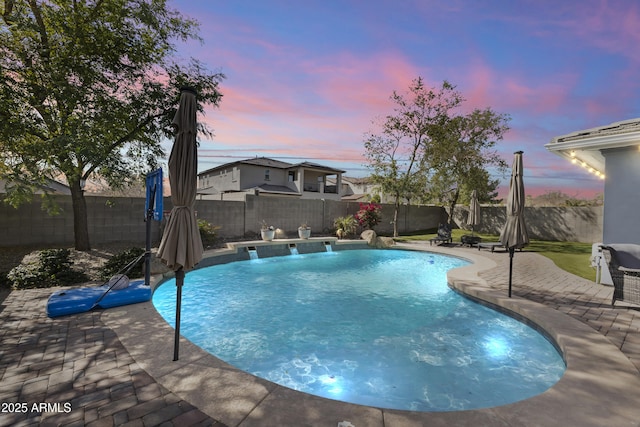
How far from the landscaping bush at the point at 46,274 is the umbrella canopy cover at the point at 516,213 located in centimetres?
903

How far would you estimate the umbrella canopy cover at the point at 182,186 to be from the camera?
3.12 metres

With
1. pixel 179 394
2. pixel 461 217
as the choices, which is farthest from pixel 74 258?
pixel 461 217

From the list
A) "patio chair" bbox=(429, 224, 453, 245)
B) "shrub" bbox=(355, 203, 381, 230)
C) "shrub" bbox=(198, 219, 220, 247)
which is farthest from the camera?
"shrub" bbox=(355, 203, 381, 230)

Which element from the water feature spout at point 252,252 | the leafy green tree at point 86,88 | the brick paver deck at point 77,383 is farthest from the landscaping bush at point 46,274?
the water feature spout at point 252,252

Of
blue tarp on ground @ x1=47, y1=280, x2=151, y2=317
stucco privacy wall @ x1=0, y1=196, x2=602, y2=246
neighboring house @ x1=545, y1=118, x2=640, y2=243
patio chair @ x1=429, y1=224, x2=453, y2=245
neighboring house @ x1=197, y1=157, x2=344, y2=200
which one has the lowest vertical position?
blue tarp on ground @ x1=47, y1=280, x2=151, y2=317

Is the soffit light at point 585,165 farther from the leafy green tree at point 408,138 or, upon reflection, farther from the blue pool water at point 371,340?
the leafy green tree at point 408,138

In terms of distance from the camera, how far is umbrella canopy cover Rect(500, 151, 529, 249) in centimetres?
563

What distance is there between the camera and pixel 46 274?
601 cm

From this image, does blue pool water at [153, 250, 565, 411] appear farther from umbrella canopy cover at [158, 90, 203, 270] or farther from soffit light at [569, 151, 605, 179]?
soffit light at [569, 151, 605, 179]

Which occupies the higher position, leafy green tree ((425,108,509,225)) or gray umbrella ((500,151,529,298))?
leafy green tree ((425,108,509,225))

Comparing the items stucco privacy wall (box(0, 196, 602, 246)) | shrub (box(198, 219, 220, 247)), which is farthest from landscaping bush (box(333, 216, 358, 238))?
shrub (box(198, 219, 220, 247))

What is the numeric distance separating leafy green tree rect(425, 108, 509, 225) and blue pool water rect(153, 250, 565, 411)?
11617 millimetres

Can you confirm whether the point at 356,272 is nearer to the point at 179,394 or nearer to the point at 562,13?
the point at 179,394

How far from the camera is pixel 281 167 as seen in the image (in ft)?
92.3
